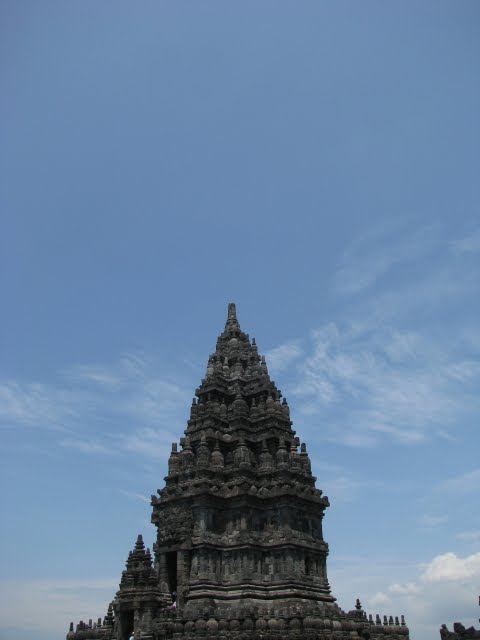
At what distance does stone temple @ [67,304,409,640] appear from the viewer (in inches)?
1507

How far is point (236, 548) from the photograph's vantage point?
41906mm

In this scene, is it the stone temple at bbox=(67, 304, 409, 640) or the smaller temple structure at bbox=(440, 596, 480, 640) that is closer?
the smaller temple structure at bbox=(440, 596, 480, 640)

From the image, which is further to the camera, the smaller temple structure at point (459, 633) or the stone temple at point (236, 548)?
the stone temple at point (236, 548)

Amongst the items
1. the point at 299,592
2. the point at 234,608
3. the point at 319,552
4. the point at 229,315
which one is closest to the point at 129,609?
the point at 234,608

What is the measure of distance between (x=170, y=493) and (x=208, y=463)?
12.4 ft

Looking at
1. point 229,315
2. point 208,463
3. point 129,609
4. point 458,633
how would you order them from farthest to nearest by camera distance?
point 229,315
point 208,463
point 129,609
point 458,633

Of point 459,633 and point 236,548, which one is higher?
point 236,548

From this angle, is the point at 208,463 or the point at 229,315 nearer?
the point at 208,463

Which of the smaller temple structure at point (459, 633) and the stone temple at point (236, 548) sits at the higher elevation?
the stone temple at point (236, 548)

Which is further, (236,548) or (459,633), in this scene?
(236,548)

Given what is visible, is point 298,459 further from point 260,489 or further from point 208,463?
point 208,463

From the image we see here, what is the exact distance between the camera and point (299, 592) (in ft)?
132

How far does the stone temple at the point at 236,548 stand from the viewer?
38.3m

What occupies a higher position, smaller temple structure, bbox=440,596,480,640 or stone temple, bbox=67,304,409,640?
stone temple, bbox=67,304,409,640
